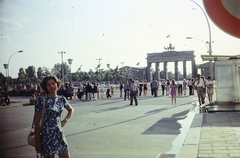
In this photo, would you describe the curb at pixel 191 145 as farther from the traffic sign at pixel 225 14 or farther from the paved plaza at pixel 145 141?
the traffic sign at pixel 225 14

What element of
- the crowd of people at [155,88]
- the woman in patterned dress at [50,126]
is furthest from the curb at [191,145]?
the crowd of people at [155,88]

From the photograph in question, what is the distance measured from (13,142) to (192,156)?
4183 mm

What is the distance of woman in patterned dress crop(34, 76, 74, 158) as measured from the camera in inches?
112

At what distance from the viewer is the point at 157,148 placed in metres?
5.43

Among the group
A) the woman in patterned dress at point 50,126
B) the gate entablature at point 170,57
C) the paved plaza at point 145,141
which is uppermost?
the gate entablature at point 170,57

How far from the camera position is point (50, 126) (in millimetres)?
2910

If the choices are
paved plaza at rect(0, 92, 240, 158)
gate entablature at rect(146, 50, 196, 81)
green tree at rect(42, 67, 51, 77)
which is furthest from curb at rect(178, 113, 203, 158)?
gate entablature at rect(146, 50, 196, 81)

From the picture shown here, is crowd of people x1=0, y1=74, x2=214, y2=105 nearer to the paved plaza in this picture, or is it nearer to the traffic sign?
the paved plaza

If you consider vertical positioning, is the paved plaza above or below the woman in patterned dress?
below

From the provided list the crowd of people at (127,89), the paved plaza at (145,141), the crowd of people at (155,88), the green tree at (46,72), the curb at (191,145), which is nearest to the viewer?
the green tree at (46,72)

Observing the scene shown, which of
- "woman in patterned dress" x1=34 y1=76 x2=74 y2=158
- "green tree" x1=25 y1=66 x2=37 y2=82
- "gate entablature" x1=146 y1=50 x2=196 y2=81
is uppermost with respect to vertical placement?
"gate entablature" x1=146 y1=50 x2=196 y2=81

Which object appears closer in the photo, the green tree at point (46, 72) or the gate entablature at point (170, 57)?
the green tree at point (46, 72)

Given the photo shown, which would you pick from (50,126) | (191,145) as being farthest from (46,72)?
(50,126)

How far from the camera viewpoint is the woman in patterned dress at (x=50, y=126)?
2850 mm
